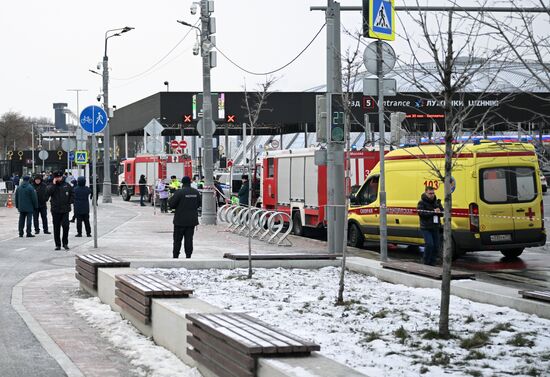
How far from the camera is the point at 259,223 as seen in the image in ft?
84.9

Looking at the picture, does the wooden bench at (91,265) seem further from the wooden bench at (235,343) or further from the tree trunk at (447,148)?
the tree trunk at (447,148)

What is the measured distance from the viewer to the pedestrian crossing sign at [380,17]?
1639cm

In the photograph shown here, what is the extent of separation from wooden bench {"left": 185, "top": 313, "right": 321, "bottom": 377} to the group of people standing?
43.9 feet

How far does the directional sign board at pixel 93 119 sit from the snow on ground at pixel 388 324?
278 inches

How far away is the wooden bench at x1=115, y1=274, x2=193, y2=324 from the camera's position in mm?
9719

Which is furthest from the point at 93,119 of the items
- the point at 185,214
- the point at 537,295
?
the point at 537,295

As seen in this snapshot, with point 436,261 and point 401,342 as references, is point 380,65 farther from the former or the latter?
point 401,342

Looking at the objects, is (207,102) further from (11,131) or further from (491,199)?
(11,131)

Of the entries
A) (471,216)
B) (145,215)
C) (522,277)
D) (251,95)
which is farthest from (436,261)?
→ (251,95)

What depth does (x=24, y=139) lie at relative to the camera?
397ft

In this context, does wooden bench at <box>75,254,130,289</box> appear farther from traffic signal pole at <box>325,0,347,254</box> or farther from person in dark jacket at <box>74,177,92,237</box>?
person in dark jacket at <box>74,177,92,237</box>

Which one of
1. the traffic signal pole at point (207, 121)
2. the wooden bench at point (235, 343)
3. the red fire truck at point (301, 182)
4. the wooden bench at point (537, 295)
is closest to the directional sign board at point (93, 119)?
the red fire truck at point (301, 182)

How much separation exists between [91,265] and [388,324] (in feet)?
16.6

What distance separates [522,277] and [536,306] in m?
7.30
